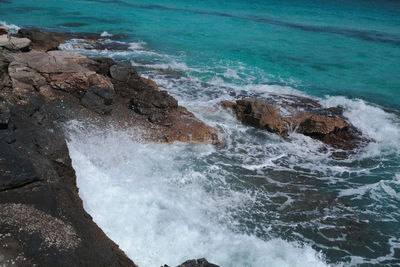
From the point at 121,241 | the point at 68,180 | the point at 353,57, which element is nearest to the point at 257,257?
the point at 121,241

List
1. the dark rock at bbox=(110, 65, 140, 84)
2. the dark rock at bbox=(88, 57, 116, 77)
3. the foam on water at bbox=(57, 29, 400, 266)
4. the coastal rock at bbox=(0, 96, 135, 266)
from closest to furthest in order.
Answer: the coastal rock at bbox=(0, 96, 135, 266)
the foam on water at bbox=(57, 29, 400, 266)
the dark rock at bbox=(110, 65, 140, 84)
the dark rock at bbox=(88, 57, 116, 77)

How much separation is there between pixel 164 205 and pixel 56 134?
234 centimetres

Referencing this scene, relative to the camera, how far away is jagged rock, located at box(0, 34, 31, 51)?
28.9 feet

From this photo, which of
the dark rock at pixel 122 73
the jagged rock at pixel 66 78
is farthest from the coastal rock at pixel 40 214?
the dark rock at pixel 122 73

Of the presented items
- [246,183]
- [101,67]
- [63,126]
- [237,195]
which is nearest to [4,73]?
[63,126]

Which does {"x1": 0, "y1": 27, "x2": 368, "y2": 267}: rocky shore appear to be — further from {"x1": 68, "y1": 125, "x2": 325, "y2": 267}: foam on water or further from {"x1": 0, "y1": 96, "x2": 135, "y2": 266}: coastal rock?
{"x1": 68, "y1": 125, "x2": 325, "y2": 267}: foam on water

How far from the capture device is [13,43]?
930 centimetres

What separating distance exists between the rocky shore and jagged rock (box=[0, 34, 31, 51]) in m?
0.03

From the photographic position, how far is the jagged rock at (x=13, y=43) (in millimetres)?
8820

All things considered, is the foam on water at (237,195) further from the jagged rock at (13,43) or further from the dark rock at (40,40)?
the dark rock at (40,40)

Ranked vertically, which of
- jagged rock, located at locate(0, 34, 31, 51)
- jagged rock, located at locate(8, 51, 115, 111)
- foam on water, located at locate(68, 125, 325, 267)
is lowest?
foam on water, located at locate(68, 125, 325, 267)

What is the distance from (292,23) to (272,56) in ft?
45.9

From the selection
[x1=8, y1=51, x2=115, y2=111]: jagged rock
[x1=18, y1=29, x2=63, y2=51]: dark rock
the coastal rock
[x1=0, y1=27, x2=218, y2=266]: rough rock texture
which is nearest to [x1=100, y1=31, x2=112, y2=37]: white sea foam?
[x1=18, y1=29, x2=63, y2=51]: dark rock

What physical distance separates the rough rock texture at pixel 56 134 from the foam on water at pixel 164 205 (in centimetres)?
69
